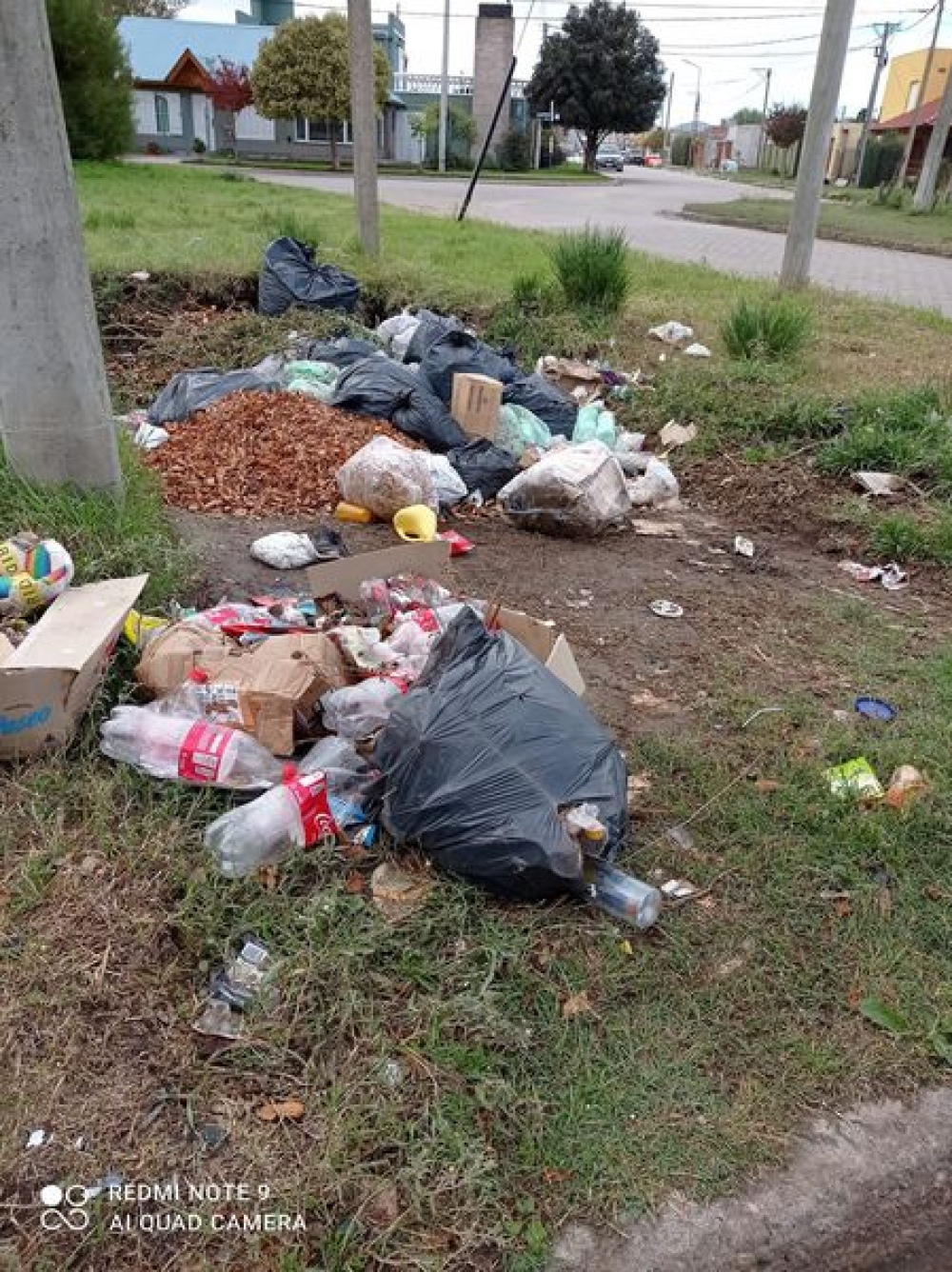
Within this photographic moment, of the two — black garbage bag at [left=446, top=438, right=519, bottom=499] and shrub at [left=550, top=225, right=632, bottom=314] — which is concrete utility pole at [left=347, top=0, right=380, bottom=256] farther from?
black garbage bag at [left=446, top=438, right=519, bottom=499]

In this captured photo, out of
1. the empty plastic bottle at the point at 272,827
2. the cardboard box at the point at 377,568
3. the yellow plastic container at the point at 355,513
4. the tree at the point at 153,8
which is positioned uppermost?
the tree at the point at 153,8

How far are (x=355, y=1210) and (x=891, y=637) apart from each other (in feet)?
8.71

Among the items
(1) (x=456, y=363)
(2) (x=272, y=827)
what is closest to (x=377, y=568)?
(2) (x=272, y=827)

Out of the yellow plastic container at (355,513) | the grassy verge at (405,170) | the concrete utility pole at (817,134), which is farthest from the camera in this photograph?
the grassy verge at (405,170)

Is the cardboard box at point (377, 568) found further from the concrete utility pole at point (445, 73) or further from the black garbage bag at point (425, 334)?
the concrete utility pole at point (445, 73)

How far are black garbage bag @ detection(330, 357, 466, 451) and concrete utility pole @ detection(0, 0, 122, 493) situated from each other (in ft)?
6.59

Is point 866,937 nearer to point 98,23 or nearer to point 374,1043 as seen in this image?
point 374,1043

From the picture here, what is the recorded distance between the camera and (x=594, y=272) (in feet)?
22.8

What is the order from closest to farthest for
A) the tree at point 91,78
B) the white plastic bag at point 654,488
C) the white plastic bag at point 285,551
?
the white plastic bag at point 285,551 < the white plastic bag at point 654,488 < the tree at point 91,78

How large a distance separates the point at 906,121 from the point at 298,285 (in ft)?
135

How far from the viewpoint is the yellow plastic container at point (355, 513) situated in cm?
411

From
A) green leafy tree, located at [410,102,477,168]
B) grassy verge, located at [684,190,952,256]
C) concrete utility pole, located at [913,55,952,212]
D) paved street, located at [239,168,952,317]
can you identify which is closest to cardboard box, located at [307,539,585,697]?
paved street, located at [239,168,952,317]

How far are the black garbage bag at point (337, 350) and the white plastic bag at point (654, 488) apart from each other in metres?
1.80

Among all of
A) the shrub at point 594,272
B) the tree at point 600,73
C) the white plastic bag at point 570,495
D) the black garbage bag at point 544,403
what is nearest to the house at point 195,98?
the tree at point 600,73
